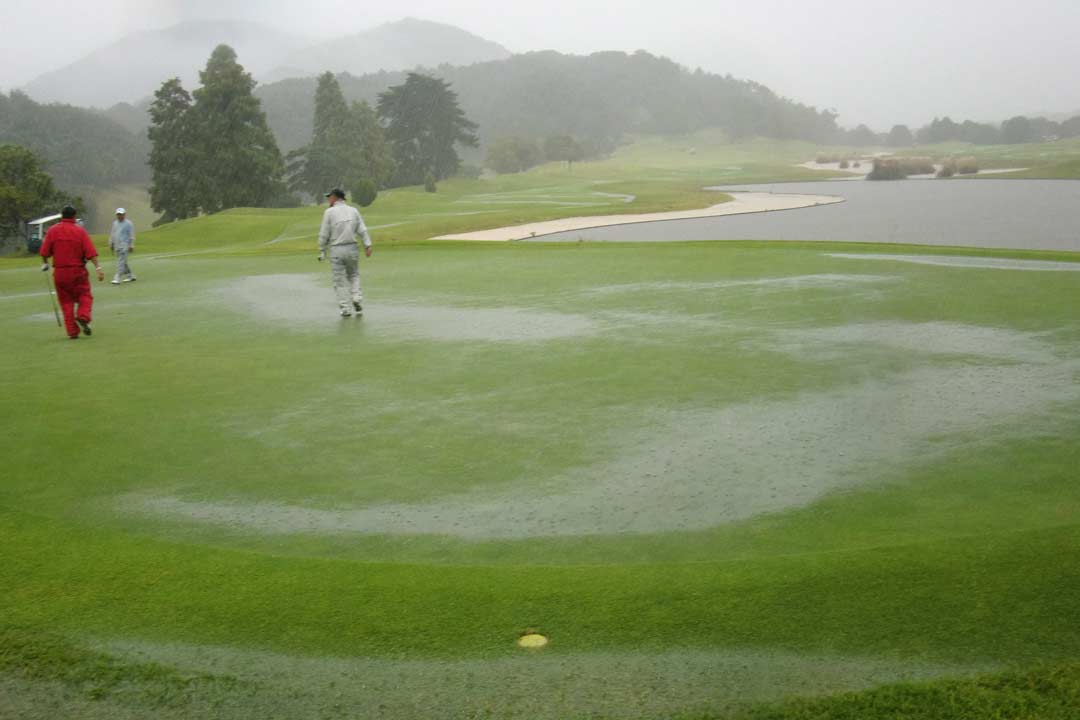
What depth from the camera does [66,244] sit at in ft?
49.2

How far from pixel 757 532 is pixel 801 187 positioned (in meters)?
105

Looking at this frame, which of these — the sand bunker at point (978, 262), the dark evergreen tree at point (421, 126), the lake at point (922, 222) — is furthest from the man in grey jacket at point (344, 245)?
the dark evergreen tree at point (421, 126)

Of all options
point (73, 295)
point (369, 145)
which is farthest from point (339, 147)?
point (73, 295)

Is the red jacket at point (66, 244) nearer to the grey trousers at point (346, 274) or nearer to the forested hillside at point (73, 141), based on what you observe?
the grey trousers at point (346, 274)

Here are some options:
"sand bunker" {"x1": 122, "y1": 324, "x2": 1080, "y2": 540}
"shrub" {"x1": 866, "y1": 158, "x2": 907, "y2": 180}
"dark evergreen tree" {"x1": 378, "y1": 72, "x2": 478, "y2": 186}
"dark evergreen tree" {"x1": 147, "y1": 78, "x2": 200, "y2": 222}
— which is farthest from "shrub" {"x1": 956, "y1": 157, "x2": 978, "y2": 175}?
"sand bunker" {"x1": 122, "y1": 324, "x2": 1080, "y2": 540}

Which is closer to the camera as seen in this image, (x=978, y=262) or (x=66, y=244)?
(x=66, y=244)

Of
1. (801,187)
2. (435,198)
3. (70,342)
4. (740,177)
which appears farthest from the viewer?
(740,177)

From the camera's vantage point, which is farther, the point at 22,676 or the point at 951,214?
the point at 951,214

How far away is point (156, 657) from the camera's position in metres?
4.47

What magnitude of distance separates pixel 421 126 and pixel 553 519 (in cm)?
11032

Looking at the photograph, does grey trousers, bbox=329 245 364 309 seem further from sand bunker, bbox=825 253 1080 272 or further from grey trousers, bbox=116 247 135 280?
sand bunker, bbox=825 253 1080 272

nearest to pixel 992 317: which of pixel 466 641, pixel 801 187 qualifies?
pixel 466 641

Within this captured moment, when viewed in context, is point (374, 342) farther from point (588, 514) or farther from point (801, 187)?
point (801, 187)

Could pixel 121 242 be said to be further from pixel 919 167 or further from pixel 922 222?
pixel 919 167
